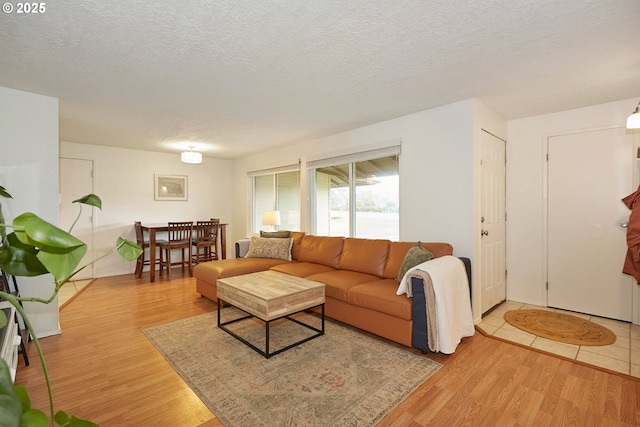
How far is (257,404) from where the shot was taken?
186 cm

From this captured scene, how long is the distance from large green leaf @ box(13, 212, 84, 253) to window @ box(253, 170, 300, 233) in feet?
16.0

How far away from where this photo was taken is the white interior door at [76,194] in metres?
4.91

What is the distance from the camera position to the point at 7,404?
475 mm

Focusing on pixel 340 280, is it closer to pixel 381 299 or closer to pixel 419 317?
pixel 381 299

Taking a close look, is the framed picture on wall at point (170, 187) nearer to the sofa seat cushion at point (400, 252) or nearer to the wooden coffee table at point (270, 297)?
the wooden coffee table at point (270, 297)

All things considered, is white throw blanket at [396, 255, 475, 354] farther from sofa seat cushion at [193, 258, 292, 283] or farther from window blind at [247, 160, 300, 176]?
window blind at [247, 160, 300, 176]

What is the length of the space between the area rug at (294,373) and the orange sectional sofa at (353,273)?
19 cm

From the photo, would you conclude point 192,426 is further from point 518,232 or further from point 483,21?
point 518,232

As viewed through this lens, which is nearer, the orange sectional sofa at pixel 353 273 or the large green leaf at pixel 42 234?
the large green leaf at pixel 42 234

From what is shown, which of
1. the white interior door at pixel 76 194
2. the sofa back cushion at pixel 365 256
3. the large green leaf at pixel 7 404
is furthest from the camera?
the white interior door at pixel 76 194

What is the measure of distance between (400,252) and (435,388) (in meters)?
1.45

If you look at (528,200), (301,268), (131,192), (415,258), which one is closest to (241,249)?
(301,268)

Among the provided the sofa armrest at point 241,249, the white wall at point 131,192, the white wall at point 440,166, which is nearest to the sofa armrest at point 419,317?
the white wall at point 440,166

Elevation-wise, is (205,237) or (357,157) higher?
(357,157)
